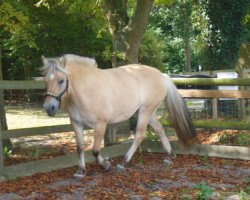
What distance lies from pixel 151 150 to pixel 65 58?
305cm

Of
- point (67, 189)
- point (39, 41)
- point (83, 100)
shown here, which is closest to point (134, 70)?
point (83, 100)

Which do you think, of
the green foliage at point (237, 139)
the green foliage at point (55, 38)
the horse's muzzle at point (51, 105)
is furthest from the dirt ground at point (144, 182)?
the green foliage at point (55, 38)

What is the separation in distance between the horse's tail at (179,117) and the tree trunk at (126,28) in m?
1.45

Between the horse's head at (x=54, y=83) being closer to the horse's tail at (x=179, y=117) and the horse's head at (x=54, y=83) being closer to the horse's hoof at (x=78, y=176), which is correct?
the horse's hoof at (x=78, y=176)

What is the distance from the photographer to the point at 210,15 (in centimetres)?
1543

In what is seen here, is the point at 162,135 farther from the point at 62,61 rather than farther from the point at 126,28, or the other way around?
the point at 62,61

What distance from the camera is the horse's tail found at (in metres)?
7.54

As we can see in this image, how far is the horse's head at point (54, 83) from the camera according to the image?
5.88 metres

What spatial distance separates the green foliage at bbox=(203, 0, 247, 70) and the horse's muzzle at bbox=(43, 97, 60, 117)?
34.0 feet

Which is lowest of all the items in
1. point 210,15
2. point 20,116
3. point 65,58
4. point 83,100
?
point 20,116

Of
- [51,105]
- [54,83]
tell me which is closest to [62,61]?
[54,83]

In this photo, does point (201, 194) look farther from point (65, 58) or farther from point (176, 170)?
point (65, 58)

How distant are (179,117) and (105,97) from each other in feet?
5.28

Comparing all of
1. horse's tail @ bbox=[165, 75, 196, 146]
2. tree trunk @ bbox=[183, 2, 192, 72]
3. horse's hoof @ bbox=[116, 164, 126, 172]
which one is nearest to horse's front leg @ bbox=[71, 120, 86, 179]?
horse's hoof @ bbox=[116, 164, 126, 172]
